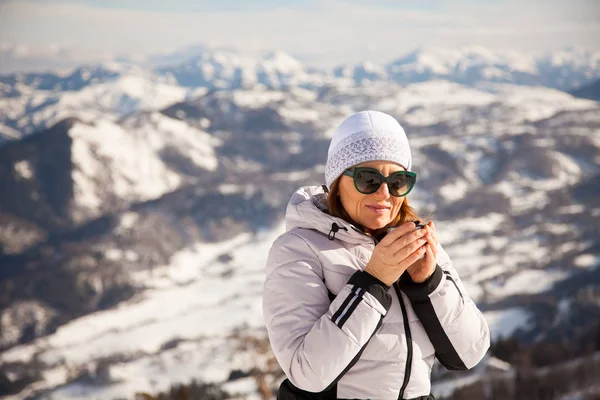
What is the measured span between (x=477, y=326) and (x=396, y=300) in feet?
2.75

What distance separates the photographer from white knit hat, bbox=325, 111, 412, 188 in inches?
191

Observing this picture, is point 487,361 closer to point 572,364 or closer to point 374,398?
point 572,364

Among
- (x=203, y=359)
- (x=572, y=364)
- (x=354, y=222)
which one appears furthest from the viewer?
(x=203, y=359)

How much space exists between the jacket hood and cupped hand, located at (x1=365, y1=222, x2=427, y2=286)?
0.52 metres

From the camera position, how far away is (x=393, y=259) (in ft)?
13.8

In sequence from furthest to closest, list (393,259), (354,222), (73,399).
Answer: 1. (73,399)
2. (354,222)
3. (393,259)

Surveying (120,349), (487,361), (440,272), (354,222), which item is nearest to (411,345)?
(440,272)

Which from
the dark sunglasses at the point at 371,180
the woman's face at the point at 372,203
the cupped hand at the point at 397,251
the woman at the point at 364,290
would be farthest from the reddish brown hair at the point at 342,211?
the cupped hand at the point at 397,251

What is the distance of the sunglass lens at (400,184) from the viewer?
4.83 m

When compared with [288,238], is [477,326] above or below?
below

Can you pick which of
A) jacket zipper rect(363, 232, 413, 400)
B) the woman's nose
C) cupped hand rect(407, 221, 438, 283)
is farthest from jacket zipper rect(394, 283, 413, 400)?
the woman's nose

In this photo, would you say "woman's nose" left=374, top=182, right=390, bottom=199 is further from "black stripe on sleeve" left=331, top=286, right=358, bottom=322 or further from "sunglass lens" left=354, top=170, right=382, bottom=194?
"black stripe on sleeve" left=331, top=286, right=358, bottom=322

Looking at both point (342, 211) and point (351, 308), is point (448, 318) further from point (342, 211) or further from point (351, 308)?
point (342, 211)

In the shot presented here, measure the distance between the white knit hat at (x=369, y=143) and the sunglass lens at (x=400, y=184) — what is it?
13 cm
